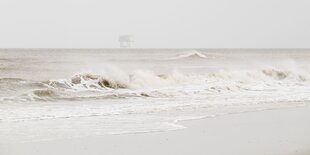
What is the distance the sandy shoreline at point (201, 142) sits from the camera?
6.90 metres

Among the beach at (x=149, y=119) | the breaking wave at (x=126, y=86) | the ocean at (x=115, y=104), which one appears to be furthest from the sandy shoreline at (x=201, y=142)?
the breaking wave at (x=126, y=86)

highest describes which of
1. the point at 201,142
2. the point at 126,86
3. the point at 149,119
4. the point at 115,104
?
the point at 201,142

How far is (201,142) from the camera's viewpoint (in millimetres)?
7605

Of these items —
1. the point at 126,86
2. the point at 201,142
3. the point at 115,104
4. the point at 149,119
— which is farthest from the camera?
the point at 126,86

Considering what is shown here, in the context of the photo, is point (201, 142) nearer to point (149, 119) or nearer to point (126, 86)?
point (149, 119)

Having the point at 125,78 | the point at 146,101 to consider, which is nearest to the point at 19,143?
the point at 146,101

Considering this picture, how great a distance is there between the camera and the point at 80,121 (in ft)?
31.6

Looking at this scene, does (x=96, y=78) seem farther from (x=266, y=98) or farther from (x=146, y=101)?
(x=266, y=98)

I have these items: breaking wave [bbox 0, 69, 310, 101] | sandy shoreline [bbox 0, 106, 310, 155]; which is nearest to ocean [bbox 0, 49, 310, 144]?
breaking wave [bbox 0, 69, 310, 101]

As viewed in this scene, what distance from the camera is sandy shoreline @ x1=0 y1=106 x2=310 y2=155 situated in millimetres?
6898

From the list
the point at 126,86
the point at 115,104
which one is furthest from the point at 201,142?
the point at 126,86

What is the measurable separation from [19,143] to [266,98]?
904cm

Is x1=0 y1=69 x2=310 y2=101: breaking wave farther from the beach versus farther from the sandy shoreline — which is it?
the sandy shoreline

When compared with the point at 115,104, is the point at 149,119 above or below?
above
